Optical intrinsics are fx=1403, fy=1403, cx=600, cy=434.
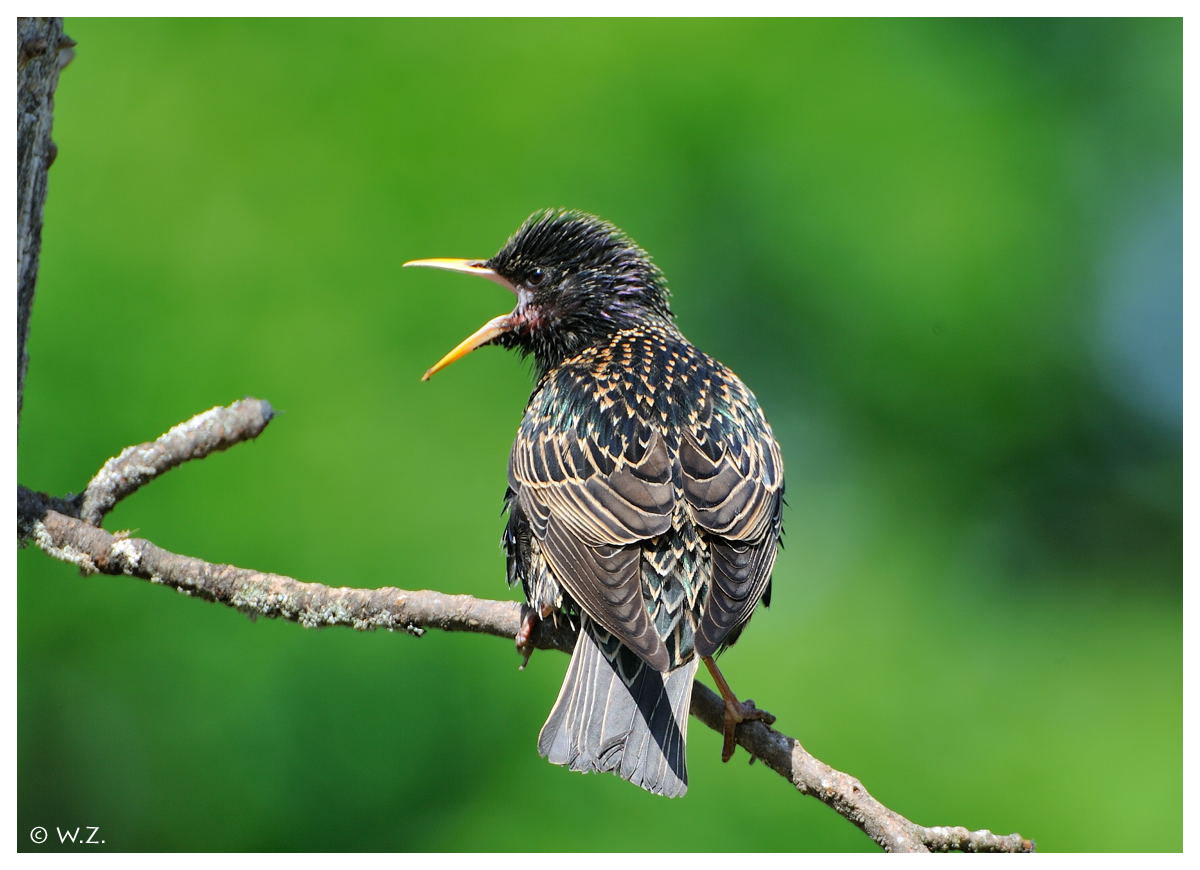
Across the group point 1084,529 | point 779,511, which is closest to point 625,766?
point 779,511

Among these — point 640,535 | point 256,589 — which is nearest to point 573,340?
point 640,535

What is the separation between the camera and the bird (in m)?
3.00

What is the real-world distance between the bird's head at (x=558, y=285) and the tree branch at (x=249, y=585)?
4.62ft

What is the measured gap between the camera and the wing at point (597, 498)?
9.95ft

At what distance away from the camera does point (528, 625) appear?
3.27 meters

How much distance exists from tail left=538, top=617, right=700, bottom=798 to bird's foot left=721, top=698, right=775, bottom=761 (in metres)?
0.15

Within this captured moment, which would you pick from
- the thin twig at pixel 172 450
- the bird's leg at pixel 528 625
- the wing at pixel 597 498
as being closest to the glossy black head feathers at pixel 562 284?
the wing at pixel 597 498

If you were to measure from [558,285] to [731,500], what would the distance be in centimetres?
120

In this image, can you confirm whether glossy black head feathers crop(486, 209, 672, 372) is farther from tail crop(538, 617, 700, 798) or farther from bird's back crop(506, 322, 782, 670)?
tail crop(538, 617, 700, 798)

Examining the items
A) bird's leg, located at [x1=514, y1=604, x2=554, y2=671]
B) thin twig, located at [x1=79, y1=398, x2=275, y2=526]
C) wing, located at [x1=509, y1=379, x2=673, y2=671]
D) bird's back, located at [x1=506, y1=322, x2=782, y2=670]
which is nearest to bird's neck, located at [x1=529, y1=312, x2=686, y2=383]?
bird's back, located at [x1=506, y1=322, x2=782, y2=670]

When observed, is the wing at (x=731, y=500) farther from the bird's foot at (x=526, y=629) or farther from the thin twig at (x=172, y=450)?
the thin twig at (x=172, y=450)

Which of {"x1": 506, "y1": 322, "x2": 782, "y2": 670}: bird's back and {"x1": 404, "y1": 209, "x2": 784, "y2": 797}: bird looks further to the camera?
{"x1": 506, "y1": 322, "x2": 782, "y2": 670}: bird's back

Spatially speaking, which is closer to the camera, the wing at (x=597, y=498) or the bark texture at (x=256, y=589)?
the bark texture at (x=256, y=589)

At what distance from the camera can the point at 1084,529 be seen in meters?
8.20
